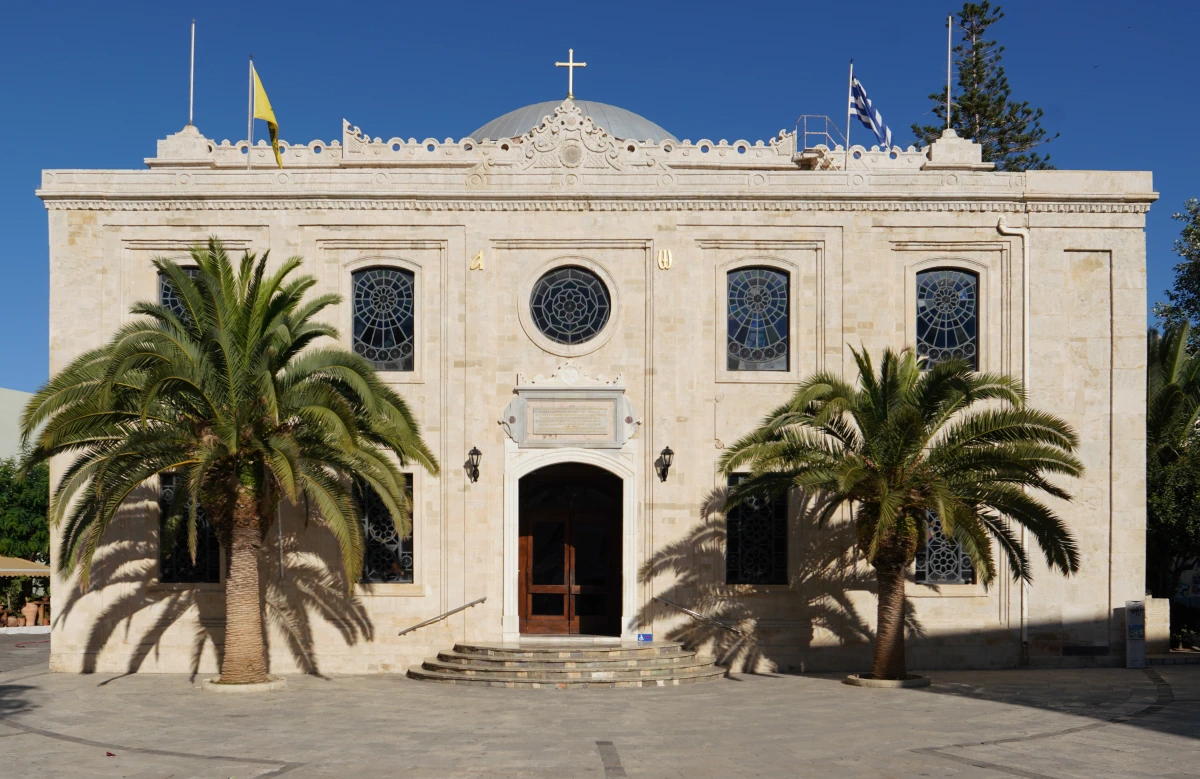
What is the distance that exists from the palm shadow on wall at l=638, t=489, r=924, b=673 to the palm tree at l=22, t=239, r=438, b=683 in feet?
15.6

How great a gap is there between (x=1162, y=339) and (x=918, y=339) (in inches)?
343

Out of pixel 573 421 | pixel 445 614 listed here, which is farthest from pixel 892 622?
→ pixel 445 614

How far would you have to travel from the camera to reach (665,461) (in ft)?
66.9

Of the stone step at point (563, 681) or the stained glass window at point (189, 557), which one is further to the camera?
the stained glass window at point (189, 557)

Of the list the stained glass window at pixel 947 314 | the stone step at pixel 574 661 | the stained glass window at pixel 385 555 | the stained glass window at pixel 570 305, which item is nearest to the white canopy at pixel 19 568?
the stained glass window at pixel 385 555

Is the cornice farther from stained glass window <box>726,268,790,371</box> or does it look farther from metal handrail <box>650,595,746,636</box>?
metal handrail <box>650,595,746,636</box>

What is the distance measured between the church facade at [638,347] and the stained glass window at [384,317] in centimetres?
4

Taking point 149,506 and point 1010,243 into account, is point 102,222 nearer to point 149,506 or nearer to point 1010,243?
point 149,506

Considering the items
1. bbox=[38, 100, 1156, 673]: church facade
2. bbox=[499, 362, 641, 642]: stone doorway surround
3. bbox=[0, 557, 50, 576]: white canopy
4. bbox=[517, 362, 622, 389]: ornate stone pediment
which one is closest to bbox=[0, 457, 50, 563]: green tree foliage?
bbox=[0, 557, 50, 576]: white canopy

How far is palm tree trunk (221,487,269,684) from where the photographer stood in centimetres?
1792

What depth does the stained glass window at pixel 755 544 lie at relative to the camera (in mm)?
20656

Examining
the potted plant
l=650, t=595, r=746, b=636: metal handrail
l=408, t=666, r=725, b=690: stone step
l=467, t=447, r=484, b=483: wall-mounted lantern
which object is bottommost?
the potted plant

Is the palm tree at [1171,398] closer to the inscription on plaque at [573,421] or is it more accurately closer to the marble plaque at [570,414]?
the marble plaque at [570,414]

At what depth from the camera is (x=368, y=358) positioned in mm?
20953
